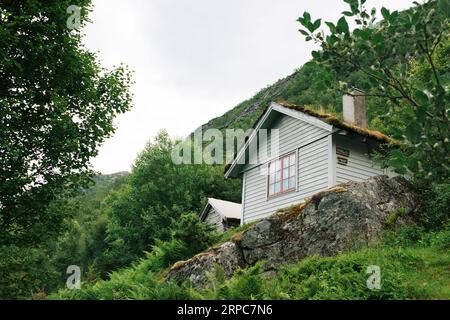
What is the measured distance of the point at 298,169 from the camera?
17.7 meters

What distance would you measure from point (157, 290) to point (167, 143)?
3770 cm

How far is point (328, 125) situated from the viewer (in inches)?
641

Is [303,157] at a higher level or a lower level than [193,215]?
higher

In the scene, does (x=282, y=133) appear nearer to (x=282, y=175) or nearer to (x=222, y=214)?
(x=282, y=175)

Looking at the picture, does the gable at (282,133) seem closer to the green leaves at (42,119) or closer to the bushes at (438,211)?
the bushes at (438,211)

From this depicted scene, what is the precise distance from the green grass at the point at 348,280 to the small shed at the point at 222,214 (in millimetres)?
17045

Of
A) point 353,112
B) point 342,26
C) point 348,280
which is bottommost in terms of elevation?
point 348,280

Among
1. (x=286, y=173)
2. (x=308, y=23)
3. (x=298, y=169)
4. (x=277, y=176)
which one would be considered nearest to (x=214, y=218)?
(x=277, y=176)

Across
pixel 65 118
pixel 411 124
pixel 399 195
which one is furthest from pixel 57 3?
pixel 411 124

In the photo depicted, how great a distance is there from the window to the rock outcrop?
3.18 meters

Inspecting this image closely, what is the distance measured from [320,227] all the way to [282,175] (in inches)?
226

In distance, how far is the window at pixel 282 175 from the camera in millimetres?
18016

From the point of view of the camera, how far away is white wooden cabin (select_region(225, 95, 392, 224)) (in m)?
16.4
